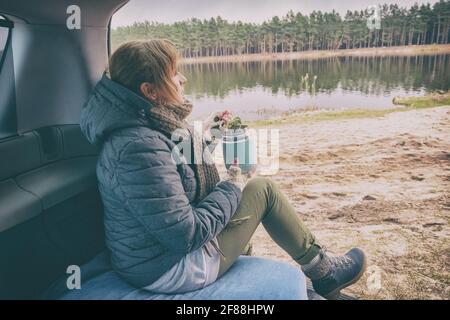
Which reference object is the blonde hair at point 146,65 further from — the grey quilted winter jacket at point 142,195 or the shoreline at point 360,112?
the shoreline at point 360,112

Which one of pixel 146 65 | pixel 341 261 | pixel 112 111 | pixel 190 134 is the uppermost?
pixel 146 65

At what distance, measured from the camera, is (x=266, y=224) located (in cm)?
186

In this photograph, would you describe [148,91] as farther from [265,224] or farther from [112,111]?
[265,224]

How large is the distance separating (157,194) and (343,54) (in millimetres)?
1645

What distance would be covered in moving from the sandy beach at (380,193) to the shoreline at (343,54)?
61cm

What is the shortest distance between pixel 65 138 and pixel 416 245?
6.45 ft

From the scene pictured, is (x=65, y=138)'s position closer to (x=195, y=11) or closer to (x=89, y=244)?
(x=89, y=244)

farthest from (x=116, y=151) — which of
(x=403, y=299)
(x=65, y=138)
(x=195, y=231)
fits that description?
(x=403, y=299)

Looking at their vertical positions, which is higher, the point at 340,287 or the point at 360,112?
the point at 360,112

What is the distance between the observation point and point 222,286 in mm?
1626

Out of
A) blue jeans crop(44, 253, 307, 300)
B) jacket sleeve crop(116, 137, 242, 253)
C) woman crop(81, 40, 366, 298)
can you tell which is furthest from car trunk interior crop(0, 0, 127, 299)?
jacket sleeve crop(116, 137, 242, 253)

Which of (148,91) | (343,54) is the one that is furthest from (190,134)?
(343,54)

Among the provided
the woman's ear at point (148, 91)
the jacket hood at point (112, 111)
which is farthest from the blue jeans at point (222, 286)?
the woman's ear at point (148, 91)

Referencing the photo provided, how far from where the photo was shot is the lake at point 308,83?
91.7 inches
